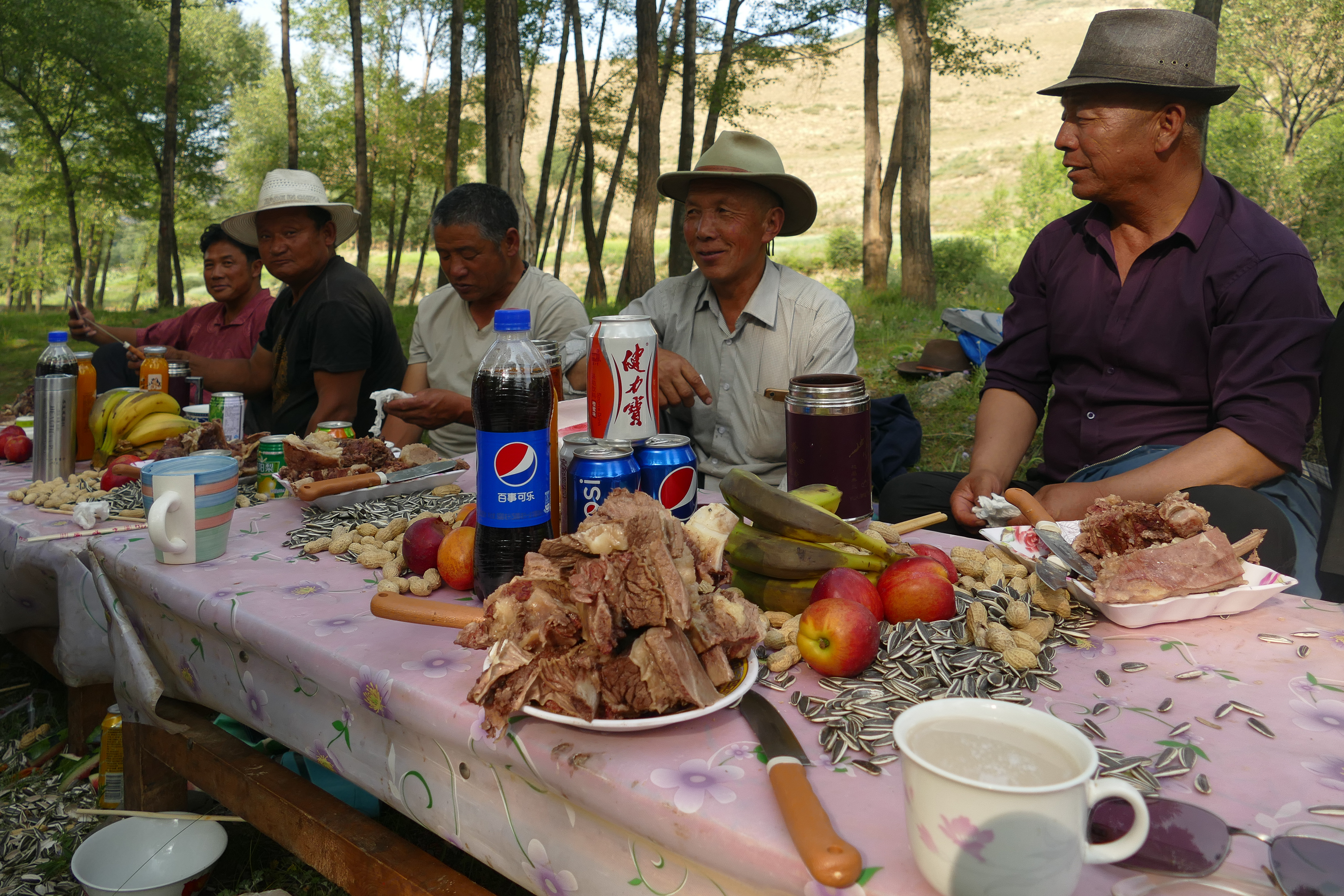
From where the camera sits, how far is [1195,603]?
5.12ft

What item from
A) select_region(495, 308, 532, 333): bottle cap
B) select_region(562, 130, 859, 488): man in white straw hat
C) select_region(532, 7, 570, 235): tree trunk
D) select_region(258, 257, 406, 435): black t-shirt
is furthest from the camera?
select_region(532, 7, 570, 235): tree trunk

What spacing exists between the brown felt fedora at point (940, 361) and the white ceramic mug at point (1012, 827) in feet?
26.0

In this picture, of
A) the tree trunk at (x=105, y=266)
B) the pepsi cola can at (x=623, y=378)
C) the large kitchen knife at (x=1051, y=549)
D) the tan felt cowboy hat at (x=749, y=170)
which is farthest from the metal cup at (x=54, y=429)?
the tree trunk at (x=105, y=266)

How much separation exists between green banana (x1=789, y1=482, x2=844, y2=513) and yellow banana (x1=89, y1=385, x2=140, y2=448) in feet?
9.08

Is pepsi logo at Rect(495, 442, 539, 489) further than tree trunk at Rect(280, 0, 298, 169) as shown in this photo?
No

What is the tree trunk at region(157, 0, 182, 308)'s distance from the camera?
689 inches

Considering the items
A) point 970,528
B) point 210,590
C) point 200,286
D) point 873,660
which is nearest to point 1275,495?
point 970,528

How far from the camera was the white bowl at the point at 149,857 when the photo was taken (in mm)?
2037

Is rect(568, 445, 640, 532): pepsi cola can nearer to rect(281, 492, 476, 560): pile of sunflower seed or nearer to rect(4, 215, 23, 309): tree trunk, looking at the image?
rect(281, 492, 476, 560): pile of sunflower seed

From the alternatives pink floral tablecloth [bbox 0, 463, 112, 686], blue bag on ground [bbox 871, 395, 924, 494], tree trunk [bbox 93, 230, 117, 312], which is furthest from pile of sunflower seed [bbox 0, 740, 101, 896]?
tree trunk [bbox 93, 230, 117, 312]

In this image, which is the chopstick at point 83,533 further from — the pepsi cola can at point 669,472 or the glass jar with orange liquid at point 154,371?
the pepsi cola can at point 669,472

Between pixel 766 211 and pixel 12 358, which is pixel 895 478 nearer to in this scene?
pixel 766 211

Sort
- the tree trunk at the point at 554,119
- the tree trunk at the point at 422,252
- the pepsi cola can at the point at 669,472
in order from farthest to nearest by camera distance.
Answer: the tree trunk at the point at 422,252, the tree trunk at the point at 554,119, the pepsi cola can at the point at 669,472

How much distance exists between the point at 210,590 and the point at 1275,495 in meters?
2.90
